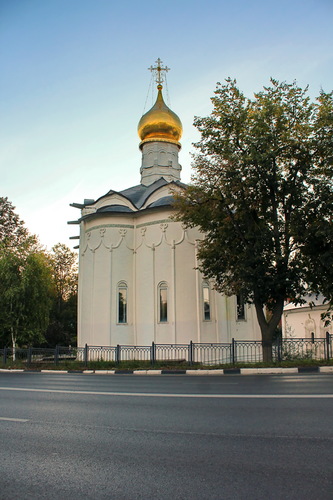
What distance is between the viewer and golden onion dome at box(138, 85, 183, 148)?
27.0 metres

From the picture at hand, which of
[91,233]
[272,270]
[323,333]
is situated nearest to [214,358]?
[272,270]

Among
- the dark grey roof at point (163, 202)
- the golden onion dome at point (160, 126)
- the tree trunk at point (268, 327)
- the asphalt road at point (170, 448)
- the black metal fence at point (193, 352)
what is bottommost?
the asphalt road at point (170, 448)

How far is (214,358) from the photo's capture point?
19.2 metres

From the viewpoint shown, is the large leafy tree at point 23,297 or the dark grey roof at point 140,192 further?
the dark grey roof at point 140,192

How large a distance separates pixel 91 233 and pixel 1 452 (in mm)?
19054

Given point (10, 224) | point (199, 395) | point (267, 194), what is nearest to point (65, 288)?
point (10, 224)

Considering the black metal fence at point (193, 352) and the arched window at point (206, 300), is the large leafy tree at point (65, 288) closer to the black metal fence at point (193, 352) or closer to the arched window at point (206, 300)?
the black metal fence at point (193, 352)

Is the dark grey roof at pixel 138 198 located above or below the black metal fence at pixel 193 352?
above

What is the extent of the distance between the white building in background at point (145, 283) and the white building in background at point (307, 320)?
7.60 m

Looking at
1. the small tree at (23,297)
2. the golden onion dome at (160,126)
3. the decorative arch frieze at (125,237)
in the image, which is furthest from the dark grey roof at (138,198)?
the small tree at (23,297)

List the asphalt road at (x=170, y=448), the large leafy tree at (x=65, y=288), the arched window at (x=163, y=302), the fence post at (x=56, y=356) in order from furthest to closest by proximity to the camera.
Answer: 1. the large leafy tree at (x=65, y=288)
2. the arched window at (x=163, y=302)
3. the fence post at (x=56, y=356)
4. the asphalt road at (x=170, y=448)

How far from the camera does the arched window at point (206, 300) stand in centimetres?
2034

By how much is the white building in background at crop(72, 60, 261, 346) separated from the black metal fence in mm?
838

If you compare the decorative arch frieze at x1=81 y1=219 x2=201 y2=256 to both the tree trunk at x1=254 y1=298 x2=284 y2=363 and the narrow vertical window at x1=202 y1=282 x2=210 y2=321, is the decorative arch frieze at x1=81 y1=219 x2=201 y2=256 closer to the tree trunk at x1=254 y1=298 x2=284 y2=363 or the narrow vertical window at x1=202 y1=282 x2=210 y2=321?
the narrow vertical window at x1=202 y1=282 x2=210 y2=321
